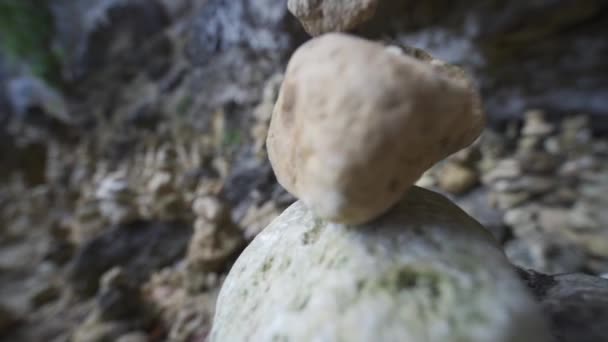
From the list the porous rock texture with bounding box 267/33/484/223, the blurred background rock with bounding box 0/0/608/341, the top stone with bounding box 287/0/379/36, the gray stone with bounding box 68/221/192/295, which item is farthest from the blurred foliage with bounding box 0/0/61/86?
the porous rock texture with bounding box 267/33/484/223

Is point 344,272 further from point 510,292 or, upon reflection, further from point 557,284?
point 557,284

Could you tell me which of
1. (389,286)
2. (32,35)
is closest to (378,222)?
(389,286)

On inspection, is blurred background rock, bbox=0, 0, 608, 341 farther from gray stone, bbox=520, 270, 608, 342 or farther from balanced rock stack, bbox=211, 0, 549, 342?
balanced rock stack, bbox=211, 0, 549, 342

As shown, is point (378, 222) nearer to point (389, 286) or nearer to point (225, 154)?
point (389, 286)

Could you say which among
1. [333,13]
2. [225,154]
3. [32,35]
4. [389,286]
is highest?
[32,35]

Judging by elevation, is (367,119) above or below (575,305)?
above

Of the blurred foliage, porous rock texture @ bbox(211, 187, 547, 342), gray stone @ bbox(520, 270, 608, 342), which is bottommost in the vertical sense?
gray stone @ bbox(520, 270, 608, 342)

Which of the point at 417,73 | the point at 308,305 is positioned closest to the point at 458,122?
the point at 417,73
